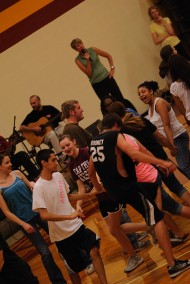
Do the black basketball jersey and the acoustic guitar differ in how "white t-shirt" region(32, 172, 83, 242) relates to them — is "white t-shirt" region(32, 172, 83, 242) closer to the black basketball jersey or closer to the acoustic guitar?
the black basketball jersey

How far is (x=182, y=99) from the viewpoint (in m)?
5.28

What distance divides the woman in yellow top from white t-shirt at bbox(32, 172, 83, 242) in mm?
5642

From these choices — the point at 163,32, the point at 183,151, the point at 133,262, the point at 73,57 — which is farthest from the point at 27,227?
the point at 163,32

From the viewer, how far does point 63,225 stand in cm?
444

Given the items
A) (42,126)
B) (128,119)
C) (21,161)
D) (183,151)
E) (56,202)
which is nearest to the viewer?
(56,202)

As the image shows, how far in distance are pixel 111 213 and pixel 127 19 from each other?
254 inches

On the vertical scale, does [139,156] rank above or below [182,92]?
below

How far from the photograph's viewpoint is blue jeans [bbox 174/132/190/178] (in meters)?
5.23

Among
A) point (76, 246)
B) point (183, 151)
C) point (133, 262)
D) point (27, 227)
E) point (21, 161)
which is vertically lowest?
point (133, 262)

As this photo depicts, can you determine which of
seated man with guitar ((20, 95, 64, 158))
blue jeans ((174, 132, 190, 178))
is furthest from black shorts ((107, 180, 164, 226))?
seated man with guitar ((20, 95, 64, 158))

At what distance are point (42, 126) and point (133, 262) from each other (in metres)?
3.93

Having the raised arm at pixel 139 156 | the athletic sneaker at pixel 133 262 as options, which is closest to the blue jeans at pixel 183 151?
the athletic sneaker at pixel 133 262

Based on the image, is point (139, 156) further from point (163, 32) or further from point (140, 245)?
point (163, 32)

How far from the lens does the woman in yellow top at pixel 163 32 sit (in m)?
9.49
